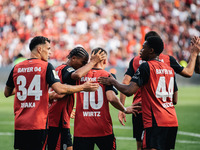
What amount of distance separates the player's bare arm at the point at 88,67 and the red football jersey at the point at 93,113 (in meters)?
0.13

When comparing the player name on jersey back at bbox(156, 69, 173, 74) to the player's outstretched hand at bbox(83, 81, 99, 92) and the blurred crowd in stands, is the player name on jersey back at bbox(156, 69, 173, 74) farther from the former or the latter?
the blurred crowd in stands

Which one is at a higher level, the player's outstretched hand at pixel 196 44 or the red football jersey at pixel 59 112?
the player's outstretched hand at pixel 196 44

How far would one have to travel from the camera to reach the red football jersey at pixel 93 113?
4.68m

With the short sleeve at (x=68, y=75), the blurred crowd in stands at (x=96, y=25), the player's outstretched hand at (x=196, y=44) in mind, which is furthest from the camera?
the blurred crowd in stands at (x=96, y=25)

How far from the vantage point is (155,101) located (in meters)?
4.56

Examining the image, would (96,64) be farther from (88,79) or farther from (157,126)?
(157,126)

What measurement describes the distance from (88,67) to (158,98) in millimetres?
997

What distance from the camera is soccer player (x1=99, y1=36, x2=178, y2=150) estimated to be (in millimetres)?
4520

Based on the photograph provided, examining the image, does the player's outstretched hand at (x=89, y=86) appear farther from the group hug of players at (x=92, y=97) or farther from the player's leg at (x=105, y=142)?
the player's leg at (x=105, y=142)

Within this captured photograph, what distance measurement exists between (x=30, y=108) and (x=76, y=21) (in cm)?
2142

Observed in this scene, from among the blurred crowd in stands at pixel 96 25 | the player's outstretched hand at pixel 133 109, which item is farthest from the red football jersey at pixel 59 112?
the blurred crowd in stands at pixel 96 25

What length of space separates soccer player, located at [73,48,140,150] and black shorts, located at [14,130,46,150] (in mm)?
451

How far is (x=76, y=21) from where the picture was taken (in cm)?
2555

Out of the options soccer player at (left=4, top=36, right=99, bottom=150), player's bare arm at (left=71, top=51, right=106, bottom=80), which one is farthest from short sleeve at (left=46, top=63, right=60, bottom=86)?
player's bare arm at (left=71, top=51, right=106, bottom=80)
